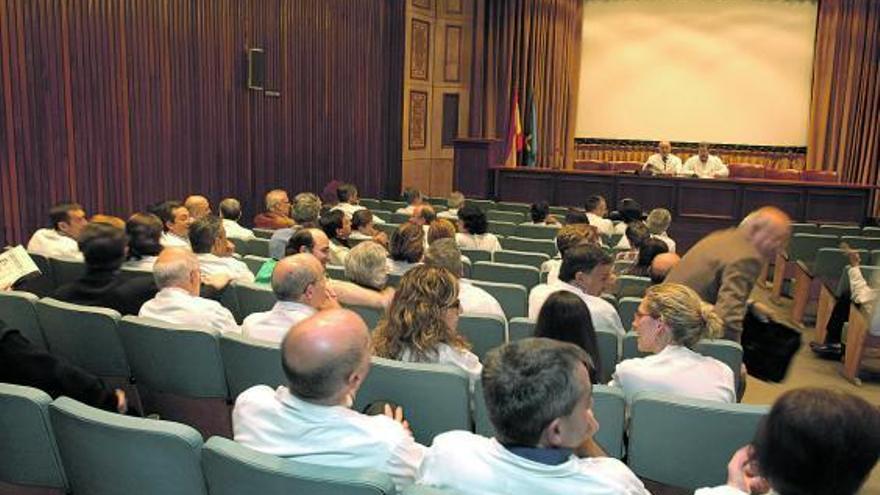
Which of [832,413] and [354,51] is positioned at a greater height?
[354,51]

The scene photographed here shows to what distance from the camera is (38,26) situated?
21.8ft

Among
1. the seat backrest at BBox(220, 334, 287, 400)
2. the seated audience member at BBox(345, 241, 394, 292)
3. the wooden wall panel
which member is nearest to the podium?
the wooden wall panel

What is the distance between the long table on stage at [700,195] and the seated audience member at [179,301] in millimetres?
8468

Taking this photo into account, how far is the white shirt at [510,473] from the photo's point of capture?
5.39 feet

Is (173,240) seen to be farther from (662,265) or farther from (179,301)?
(662,265)

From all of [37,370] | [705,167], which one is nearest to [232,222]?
[37,370]

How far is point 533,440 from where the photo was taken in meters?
1.71

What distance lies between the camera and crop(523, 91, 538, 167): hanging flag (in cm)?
1353

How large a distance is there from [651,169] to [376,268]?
8.89 metres

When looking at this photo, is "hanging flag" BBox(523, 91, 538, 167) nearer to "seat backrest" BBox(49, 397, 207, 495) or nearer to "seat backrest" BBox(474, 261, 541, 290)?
"seat backrest" BBox(474, 261, 541, 290)

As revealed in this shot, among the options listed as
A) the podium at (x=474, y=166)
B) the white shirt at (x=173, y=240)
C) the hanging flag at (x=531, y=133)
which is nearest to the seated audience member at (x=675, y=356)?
the white shirt at (x=173, y=240)

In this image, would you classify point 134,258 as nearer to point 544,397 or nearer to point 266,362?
point 266,362

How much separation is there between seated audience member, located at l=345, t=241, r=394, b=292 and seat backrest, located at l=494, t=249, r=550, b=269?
83.9 inches

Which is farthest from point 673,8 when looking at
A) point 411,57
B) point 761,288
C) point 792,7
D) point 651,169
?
point 761,288
